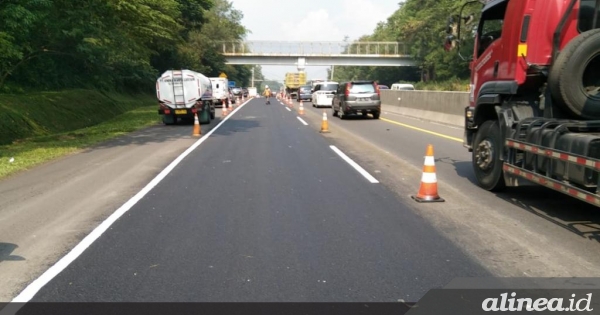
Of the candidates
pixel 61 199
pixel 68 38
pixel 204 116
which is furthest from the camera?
pixel 204 116

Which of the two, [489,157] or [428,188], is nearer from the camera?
[428,188]

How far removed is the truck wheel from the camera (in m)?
8.05

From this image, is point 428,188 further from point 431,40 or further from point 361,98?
point 431,40

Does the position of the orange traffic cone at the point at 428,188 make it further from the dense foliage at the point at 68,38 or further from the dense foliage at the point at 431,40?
A: the dense foliage at the point at 431,40

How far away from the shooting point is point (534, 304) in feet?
13.8

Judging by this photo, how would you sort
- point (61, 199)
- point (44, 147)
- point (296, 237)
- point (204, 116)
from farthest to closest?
point (204, 116), point (44, 147), point (61, 199), point (296, 237)

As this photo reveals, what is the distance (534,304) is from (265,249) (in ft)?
8.69

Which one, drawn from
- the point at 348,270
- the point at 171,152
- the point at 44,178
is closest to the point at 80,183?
the point at 44,178

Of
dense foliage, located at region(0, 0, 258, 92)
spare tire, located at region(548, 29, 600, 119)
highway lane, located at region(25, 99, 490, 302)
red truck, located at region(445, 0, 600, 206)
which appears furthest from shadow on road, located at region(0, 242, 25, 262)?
dense foliage, located at region(0, 0, 258, 92)

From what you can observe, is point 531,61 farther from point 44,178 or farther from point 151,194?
point 44,178

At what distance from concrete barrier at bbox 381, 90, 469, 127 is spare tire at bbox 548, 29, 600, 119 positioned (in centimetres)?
1399

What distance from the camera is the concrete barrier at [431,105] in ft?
72.1

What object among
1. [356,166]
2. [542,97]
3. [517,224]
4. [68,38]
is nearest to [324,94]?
[68,38]

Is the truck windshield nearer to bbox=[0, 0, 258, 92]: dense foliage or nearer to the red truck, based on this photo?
the red truck
